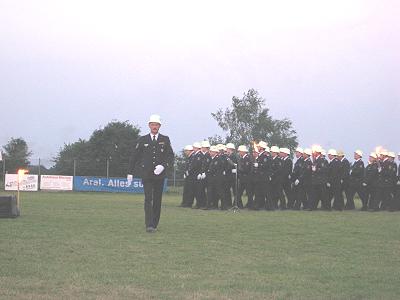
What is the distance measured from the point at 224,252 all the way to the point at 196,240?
4.74 feet

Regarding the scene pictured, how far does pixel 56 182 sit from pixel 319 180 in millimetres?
21011

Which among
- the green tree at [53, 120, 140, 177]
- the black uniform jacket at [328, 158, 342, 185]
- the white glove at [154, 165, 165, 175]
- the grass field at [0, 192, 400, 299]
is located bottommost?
the grass field at [0, 192, 400, 299]

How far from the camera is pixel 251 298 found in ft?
19.8

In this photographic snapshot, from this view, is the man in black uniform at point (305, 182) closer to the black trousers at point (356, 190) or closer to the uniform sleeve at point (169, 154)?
the black trousers at point (356, 190)

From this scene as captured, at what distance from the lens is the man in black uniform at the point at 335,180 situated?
21359mm

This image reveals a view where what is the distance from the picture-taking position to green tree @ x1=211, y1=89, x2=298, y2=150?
67.6 metres

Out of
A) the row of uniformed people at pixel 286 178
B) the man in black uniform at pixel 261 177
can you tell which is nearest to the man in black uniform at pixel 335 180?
the row of uniformed people at pixel 286 178

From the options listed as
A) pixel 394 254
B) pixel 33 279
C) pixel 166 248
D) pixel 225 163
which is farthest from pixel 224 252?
pixel 225 163

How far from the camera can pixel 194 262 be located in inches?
314

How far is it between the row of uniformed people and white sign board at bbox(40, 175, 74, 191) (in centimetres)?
1711

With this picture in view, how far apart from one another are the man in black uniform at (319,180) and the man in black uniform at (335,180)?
251 mm

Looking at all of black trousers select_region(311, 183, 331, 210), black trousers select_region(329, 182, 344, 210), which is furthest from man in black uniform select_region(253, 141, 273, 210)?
black trousers select_region(329, 182, 344, 210)

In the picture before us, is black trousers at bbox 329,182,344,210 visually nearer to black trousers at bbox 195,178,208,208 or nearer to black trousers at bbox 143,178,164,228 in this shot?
black trousers at bbox 195,178,208,208

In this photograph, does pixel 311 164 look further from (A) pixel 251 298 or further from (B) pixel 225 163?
(A) pixel 251 298
